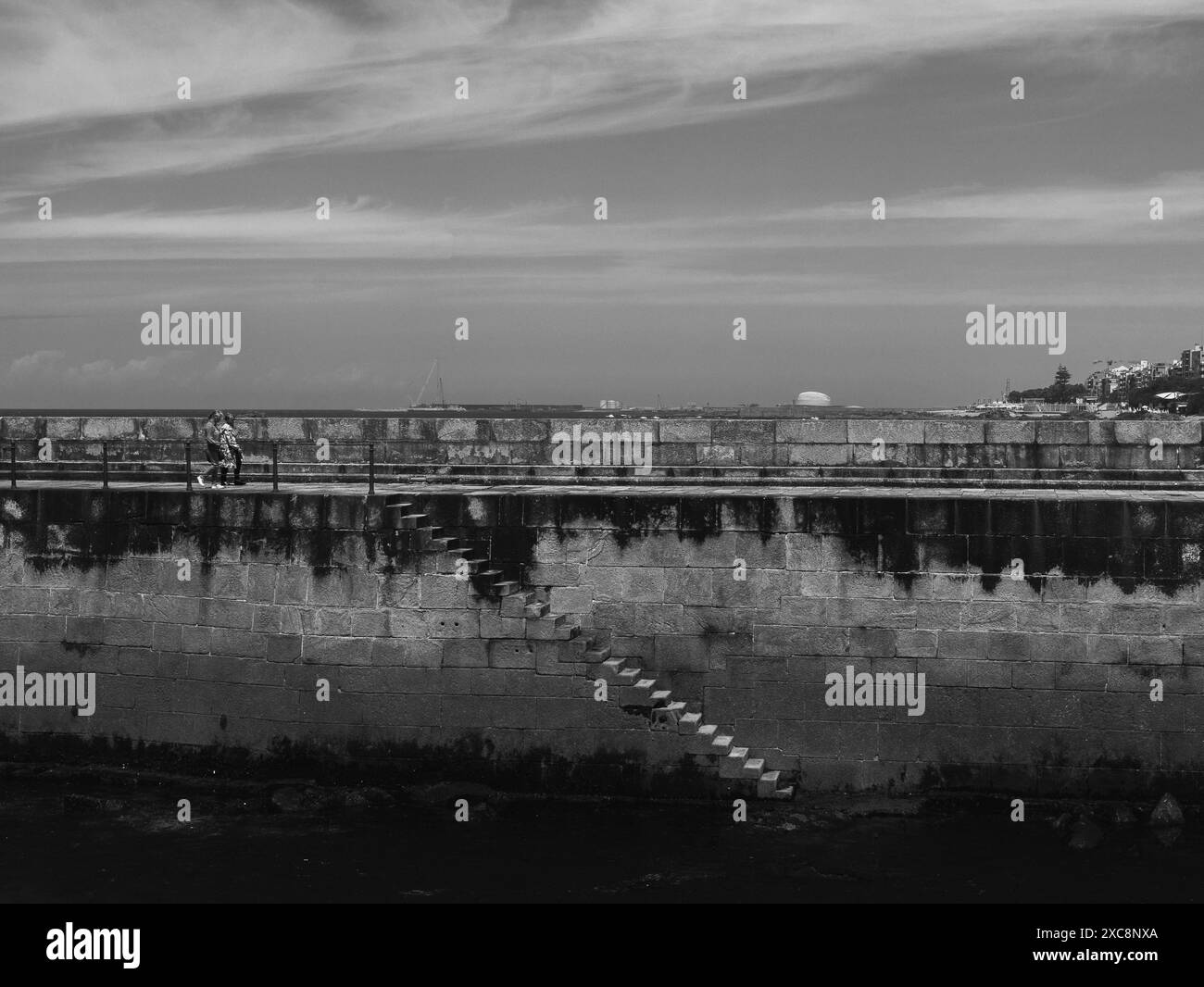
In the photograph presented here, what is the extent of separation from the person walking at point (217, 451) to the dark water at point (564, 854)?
14.9 feet

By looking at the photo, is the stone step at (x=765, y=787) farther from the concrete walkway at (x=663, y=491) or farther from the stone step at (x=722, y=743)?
the concrete walkway at (x=663, y=491)

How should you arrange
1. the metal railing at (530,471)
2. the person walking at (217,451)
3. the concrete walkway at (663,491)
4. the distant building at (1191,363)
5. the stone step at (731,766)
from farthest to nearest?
the distant building at (1191,363) → the metal railing at (530,471) → the person walking at (217,451) → the concrete walkway at (663,491) → the stone step at (731,766)

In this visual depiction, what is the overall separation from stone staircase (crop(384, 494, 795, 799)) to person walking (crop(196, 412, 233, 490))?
3430mm

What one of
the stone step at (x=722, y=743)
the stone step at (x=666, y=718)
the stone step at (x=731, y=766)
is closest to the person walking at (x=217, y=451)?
the stone step at (x=666, y=718)

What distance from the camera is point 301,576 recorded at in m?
15.2

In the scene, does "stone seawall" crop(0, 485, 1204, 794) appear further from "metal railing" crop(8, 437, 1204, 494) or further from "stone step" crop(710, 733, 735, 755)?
"metal railing" crop(8, 437, 1204, 494)

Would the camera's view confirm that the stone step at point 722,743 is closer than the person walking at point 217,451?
Yes

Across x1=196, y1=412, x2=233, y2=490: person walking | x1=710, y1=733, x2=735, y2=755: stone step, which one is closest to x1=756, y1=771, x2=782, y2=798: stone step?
x1=710, y1=733, x2=735, y2=755: stone step

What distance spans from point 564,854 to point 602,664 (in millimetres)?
2260

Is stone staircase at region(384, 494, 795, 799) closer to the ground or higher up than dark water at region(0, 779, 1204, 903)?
higher up

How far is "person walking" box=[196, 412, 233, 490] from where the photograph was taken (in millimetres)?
17203

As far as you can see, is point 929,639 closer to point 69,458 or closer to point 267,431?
point 267,431

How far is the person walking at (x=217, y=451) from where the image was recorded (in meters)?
17.2

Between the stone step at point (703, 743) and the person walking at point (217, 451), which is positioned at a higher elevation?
the person walking at point (217, 451)
